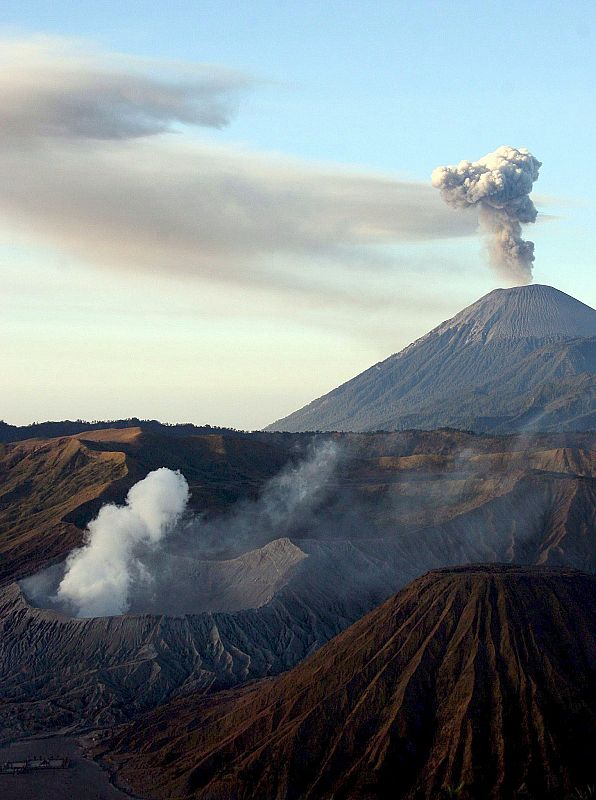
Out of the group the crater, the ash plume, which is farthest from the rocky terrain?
the ash plume

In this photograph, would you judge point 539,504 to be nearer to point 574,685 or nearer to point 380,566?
point 380,566

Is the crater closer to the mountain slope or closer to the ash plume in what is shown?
the ash plume

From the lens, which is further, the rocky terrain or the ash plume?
the ash plume

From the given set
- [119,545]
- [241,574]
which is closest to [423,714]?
[241,574]

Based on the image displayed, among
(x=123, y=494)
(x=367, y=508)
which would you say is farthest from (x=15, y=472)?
(x=367, y=508)

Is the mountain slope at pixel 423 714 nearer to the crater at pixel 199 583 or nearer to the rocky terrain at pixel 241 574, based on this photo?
the rocky terrain at pixel 241 574
